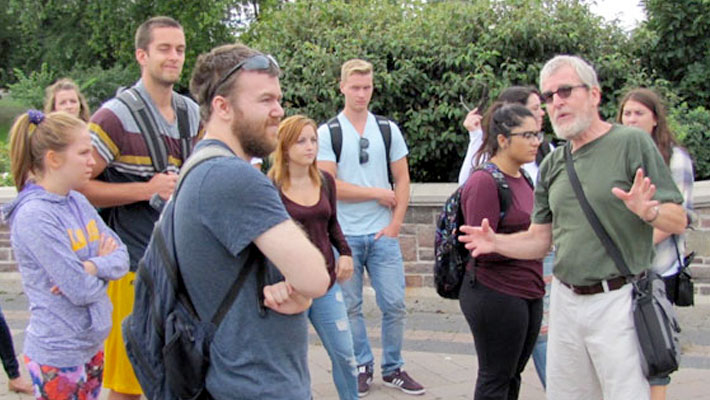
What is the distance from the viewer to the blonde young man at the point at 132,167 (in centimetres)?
399

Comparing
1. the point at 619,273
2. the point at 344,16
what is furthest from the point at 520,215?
the point at 344,16

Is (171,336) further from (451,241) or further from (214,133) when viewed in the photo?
(451,241)

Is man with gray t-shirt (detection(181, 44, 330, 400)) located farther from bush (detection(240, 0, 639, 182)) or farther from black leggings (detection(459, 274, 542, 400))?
bush (detection(240, 0, 639, 182))

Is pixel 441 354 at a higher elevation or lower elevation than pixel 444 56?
lower

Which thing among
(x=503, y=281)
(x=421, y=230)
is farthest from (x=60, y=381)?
(x=421, y=230)

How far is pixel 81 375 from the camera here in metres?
3.65

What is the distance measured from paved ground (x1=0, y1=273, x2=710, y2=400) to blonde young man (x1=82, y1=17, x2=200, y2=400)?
1534 millimetres

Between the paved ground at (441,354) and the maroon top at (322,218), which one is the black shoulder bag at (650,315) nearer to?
A: the maroon top at (322,218)

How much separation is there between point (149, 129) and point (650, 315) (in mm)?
2522

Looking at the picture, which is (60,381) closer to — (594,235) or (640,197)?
(594,235)

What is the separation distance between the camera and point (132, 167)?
13.4 feet

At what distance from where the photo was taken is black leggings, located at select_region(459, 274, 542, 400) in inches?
161

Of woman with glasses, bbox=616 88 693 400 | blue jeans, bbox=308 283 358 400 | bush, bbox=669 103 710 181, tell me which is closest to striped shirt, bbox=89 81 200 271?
blue jeans, bbox=308 283 358 400

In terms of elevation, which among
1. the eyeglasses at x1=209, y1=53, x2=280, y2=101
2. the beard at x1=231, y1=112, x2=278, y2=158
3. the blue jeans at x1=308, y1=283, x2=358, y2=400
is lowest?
the blue jeans at x1=308, y1=283, x2=358, y2=400
